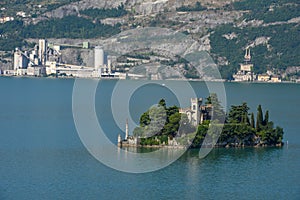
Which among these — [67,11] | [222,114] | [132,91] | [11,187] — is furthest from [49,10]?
[11,187]

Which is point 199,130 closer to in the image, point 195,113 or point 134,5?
point 195,113

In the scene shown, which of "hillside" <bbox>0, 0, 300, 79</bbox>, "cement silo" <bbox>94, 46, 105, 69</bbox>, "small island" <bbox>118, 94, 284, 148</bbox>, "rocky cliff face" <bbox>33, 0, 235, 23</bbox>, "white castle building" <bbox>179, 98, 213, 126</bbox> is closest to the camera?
"small island" <bbox>118, 94, 284, 148</bbox>

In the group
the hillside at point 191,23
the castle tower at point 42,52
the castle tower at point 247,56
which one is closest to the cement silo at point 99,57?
the castle tower at point 42,52

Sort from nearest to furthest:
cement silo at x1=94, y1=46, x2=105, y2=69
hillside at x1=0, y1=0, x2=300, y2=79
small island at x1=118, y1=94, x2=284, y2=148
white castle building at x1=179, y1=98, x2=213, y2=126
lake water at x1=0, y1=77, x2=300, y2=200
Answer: lake water at x1=0, y1=77, x2=300, y2=200 < small island at x1=118, y1=94, x2=284, y2=148 < white castle building at x1=179, y1=98, x2=213, y2=126 < cement silo at x1=94, y1=46, x2=105, y2=69 < hillside at x1=0, y1=0, x2=300, y2=79

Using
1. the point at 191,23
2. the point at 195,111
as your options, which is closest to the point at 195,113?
the point at 195,111

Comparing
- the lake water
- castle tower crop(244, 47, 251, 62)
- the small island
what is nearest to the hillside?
castle tower crop(244, 47, 251, 62)

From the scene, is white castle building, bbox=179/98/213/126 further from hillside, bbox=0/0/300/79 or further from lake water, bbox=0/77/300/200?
hillside, bbox=0/0/300/79
